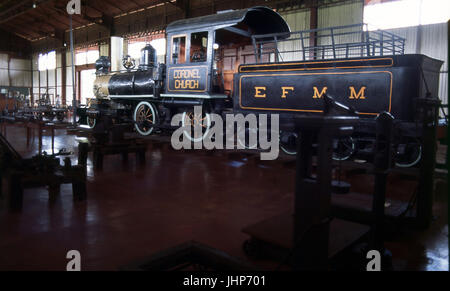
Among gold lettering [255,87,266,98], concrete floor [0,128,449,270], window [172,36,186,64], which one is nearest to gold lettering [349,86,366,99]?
concrete floor [0,128,449,270]

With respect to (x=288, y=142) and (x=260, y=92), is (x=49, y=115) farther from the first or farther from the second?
(x=288, y=142)

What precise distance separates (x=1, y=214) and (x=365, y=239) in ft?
11.9

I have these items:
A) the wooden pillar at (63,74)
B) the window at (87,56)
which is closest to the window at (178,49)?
the window at (87,56)

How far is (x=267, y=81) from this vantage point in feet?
22.7

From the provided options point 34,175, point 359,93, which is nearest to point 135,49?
point 359,93

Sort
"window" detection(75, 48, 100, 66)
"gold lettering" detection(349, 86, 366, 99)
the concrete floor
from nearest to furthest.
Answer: the concrete floor < "gold lettering" detection(349, 86, 366, 99) < "window" detection(75, 48, 100, 66)

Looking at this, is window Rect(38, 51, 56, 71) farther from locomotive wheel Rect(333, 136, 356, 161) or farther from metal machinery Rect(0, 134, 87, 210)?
locomotive wheel Rect(333, 136, 356, 161)

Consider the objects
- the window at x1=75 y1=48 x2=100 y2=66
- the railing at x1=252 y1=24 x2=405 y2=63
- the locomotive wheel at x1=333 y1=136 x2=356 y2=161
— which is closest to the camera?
the railing at x1=252 y1=24 x2=405 y2=63

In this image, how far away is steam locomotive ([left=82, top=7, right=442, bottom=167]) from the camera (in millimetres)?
5441

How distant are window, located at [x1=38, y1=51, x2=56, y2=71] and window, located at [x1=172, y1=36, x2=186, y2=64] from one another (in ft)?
90.7

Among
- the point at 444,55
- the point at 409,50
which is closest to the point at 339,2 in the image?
the point at 409,50

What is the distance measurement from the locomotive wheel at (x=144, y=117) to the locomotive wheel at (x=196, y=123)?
133cm

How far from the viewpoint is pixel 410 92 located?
5289 millimetres
